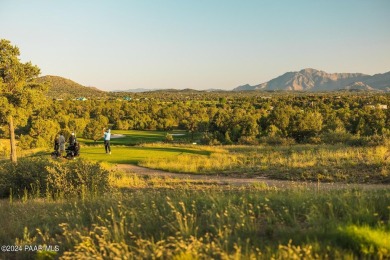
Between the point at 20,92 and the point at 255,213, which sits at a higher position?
the point at 20,92

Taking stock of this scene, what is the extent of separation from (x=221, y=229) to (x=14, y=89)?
69.4 ft

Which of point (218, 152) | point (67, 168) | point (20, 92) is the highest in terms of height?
point (20, 92)

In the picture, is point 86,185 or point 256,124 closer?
point 86,185

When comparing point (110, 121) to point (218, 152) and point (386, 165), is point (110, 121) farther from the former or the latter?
point (386, 165)

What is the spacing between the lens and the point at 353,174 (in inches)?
709

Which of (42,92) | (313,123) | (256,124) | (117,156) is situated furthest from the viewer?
(256,124)

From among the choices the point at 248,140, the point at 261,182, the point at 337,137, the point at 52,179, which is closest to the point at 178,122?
the point at 248,140

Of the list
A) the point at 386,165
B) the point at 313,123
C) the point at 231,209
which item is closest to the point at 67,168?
the point at 231,209

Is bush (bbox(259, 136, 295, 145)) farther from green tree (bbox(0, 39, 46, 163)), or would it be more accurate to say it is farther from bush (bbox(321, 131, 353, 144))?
green tree (bbox(0, 39, 46, 163))

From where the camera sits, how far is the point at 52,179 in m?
13.5

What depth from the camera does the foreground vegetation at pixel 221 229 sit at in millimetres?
5092

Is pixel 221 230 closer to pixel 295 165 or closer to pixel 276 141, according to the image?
pixel 295 165

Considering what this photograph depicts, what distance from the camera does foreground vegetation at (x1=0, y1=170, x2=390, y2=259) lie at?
5092 millimetres

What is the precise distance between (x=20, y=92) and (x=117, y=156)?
30.6ft
